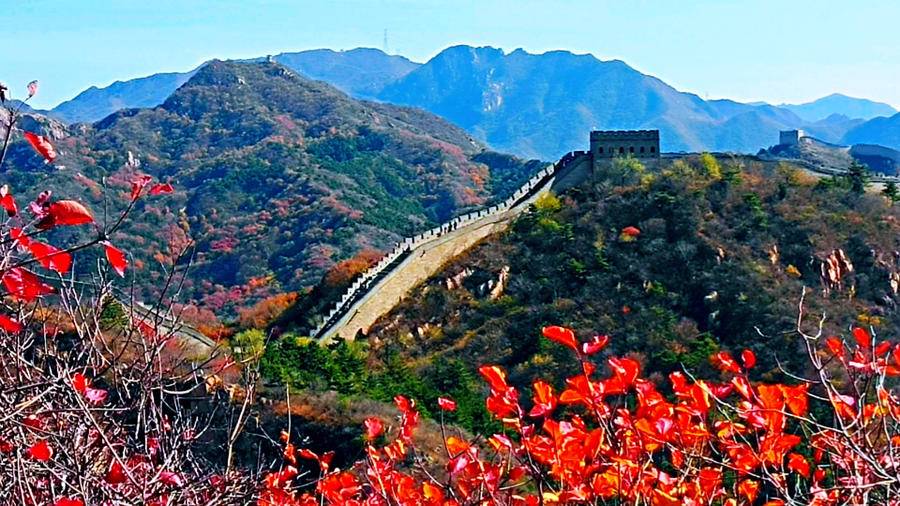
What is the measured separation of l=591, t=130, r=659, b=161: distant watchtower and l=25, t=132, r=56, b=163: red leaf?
28081mm

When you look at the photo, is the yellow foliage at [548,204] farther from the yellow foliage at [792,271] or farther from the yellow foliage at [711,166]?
the yellow foliage at [792,271]

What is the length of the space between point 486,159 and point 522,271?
74935mm

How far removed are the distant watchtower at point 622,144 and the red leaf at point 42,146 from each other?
28.1 metres

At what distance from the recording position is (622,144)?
30547 millimetres

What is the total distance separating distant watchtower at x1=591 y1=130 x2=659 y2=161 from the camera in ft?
99.9

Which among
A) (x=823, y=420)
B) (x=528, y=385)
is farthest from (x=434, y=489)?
(x=528, y=385)

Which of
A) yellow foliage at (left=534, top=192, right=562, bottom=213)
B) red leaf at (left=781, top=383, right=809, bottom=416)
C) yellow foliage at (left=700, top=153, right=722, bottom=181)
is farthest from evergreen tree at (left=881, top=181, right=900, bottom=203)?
red leaf at (left=781, top=383, right=809, bottom=416)

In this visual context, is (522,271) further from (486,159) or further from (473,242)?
(486,159)

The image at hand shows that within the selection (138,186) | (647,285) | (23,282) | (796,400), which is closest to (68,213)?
(23,282)

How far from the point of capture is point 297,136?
94375mm

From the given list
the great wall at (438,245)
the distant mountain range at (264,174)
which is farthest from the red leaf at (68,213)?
the distant mountain range at (264,174)

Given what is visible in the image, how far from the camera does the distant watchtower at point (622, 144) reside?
30.5 m

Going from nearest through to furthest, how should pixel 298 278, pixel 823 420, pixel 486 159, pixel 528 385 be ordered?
pixel 823 420 < pixel 528 385 < pixel 298 278 < pixel 486 159

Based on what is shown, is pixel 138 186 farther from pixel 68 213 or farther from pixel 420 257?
pixel 420 257
